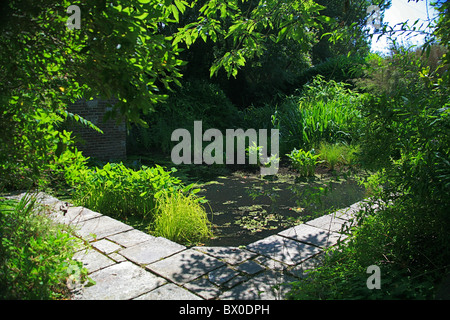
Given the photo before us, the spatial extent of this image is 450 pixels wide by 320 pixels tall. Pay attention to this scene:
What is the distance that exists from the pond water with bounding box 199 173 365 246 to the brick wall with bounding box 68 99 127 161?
2.71m

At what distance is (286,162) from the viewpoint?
7.52 m

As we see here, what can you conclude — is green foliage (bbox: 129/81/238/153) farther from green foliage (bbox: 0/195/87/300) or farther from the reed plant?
green foliage (bbox: 0/195/87/300)

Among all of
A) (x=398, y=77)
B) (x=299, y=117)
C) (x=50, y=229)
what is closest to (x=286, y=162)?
(x=299, y=117)

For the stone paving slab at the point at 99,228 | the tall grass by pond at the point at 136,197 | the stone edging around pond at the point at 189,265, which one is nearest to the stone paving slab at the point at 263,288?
the stone edging around pond at the point at 189,265

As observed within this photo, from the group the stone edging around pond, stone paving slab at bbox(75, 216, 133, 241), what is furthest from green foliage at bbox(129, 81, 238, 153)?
the stone edging around pond

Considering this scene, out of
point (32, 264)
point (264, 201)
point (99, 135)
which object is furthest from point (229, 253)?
point (99, 135)

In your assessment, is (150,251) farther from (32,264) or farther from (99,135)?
(99,135)

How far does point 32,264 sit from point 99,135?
570 cm

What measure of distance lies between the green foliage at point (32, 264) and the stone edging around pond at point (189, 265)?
0.16 m

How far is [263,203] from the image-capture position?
16.1ft

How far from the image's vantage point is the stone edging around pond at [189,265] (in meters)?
2.38

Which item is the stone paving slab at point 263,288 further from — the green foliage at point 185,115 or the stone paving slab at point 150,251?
the green foliage at point 185,115
